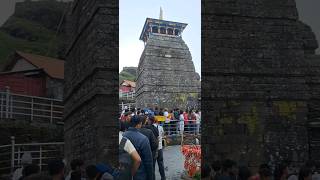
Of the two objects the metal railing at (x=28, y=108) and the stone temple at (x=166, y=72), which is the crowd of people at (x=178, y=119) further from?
the metal railing at (x=28, y=108)

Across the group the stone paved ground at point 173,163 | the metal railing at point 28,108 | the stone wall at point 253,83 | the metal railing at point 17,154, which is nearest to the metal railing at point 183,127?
the stone wall at point 253,83

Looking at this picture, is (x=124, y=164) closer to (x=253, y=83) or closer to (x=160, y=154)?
(x=160, y=154)

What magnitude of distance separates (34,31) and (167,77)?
36970 mm

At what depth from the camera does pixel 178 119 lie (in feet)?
31.1

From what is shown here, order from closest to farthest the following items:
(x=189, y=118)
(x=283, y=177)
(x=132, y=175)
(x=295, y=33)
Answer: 1. (x=283, y=177)
2. (x=132, y=175)
3. (x=189, y=118)
4. (x=295, y=33)

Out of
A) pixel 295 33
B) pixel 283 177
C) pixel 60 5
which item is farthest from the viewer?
pixel 60 5

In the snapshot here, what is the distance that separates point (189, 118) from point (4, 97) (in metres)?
13.1

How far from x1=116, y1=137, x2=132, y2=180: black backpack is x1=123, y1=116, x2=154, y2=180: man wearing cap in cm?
13

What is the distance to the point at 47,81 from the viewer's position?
2755 centimetres

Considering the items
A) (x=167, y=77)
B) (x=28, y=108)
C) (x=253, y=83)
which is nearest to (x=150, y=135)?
(x=167, y=77)

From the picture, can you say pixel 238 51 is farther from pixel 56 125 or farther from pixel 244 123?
pixel 56 125

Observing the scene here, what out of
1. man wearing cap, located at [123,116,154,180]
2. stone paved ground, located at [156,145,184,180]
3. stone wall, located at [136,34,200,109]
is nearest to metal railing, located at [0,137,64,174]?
stone wall, located at [136,34,200,109]

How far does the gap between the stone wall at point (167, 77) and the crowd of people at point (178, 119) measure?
0.45 ft

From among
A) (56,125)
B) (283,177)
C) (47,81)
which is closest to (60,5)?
(47,81)
